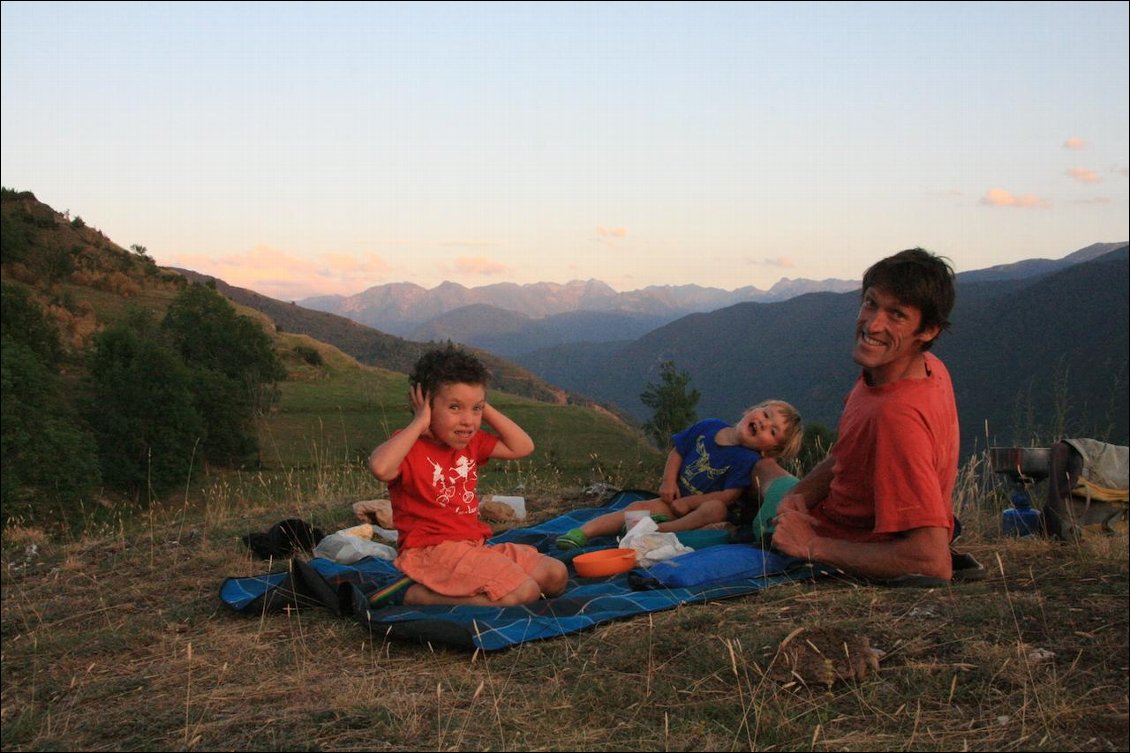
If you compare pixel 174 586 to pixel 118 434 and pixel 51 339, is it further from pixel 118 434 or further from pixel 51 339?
Answer: pixel 51 339

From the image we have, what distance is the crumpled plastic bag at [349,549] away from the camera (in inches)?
214

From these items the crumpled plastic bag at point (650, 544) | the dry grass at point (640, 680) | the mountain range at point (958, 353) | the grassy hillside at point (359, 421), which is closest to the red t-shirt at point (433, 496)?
the dry grass at point (640, 680)

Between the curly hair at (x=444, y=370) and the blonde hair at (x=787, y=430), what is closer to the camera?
the curly hair at (x=444, y=370)

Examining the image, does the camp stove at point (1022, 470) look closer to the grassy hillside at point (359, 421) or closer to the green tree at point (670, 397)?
the grassy hillside at point (359, 421)

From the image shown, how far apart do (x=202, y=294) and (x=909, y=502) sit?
4001 cm

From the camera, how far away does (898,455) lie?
3828 millimetres

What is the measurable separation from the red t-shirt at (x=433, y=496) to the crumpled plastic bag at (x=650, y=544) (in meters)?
1.00

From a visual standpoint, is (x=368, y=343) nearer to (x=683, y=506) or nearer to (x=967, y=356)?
(x=967, y=356)

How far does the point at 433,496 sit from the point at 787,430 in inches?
98.1

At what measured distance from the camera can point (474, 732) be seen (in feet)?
9.04

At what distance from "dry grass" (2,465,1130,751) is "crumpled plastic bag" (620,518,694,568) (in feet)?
2.66

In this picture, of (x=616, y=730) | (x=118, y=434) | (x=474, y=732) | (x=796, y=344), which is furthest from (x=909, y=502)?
(x=796, y=344)

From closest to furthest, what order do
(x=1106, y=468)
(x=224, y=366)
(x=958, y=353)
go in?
(x=1106, y=468), (x=224, y=366), (x=958, y=353)

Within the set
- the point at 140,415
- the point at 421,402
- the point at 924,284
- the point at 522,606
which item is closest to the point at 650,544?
the point at 522,606
